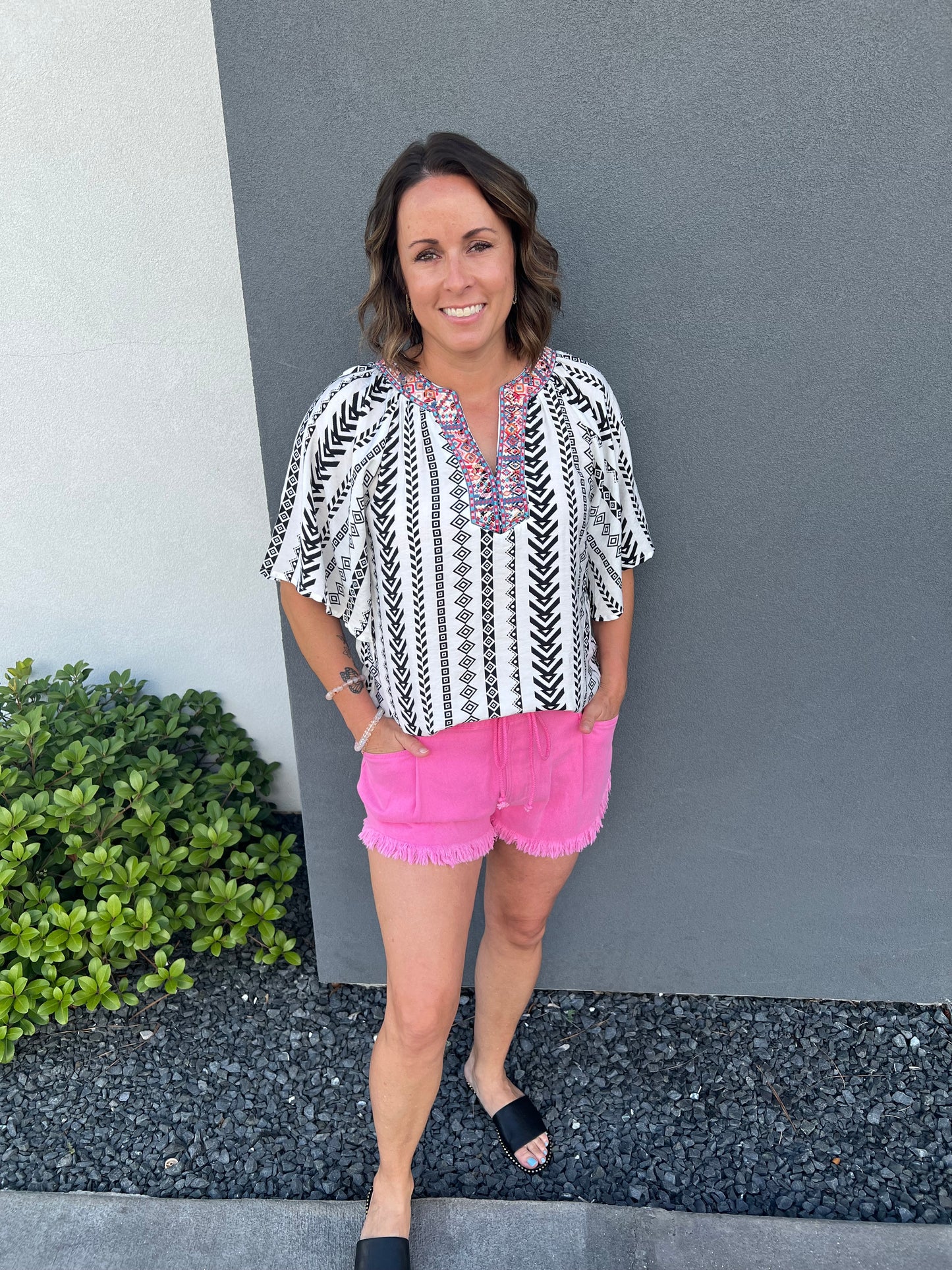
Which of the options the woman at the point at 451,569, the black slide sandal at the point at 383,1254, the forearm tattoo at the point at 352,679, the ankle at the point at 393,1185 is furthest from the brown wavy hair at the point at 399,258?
the black slide sandal at the point at 383,1254

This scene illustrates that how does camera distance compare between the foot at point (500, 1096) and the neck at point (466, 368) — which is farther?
the foot at point (500, 1096)

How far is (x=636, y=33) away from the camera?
6.41 feet

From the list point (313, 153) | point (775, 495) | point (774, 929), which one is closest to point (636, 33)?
point (313, 153)

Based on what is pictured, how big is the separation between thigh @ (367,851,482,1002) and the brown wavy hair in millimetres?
1021

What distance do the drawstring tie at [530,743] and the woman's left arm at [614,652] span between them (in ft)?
0.59

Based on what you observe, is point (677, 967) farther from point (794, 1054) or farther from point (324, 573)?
point (324, 573)

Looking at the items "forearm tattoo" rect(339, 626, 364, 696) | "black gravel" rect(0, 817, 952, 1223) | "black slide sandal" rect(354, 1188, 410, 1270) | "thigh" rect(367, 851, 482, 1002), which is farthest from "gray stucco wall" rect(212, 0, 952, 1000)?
"black slide sandal" rect(354, 1188, 410, 1270)

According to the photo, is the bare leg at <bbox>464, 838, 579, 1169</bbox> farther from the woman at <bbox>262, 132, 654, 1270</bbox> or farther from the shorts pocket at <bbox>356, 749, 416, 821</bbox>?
the shorts pocket at <bbox>356, 749, 416, 821</bbox>

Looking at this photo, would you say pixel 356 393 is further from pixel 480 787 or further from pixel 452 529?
pixel 480 787

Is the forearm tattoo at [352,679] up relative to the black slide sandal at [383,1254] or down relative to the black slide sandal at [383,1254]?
up

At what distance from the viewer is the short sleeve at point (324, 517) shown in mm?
1765

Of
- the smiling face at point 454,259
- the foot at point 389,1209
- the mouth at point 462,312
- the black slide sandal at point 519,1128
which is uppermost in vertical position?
the smiling face at point 454,259

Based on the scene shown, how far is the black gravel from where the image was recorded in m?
2.37

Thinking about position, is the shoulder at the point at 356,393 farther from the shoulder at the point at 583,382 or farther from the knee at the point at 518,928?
the knee at the point at 518,928
